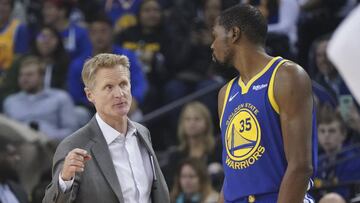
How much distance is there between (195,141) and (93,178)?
181 inches

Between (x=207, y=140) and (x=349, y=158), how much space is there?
1.55 m

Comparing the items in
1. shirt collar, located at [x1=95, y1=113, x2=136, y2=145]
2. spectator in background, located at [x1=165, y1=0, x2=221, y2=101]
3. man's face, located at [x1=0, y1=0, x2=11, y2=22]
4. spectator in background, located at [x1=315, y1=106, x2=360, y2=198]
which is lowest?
spectator in background, located at [x1=315, y1=106, x2=360, y2=198]

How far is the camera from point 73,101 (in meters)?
10.8

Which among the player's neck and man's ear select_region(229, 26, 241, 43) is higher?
man's ear select_region(229, 26, 241, 43)

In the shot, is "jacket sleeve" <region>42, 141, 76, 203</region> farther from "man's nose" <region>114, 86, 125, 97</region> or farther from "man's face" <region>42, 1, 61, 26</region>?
"man's face" <region>42, 1, 61, 26</region>

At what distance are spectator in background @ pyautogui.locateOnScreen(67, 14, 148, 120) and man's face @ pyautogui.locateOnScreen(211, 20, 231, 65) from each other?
17.9 feet

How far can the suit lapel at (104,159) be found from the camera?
486 centimetres

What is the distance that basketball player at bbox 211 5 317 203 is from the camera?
183 inches

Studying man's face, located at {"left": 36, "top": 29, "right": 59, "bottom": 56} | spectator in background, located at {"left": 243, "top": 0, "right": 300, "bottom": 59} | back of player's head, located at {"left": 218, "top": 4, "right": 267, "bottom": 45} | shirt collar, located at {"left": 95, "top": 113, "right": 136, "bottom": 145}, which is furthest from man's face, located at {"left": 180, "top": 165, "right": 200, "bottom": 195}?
back of player's head, located at {"left": 218, "top": 4, "right": 267, "bottom": 45}

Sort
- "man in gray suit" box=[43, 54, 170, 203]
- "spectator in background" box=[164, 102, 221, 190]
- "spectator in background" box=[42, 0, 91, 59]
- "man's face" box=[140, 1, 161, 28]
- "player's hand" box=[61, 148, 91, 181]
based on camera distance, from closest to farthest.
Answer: "player's hand" box=[61, 148, 91, 181], "man in gray suit" box=[43, 54, 170, 203], "spectator in background" box=[164, 102, 221, 190], "man's face" box=[140, 1, 161, 28], "spectator in background" box=[42, 0, 91, 59]

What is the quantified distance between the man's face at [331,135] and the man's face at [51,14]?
4.81 m

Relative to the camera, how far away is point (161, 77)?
1159 centimetres

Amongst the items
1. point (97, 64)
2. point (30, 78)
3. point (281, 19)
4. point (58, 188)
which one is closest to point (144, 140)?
point (97, 64)

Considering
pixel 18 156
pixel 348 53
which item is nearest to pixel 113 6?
pixel 18 156
